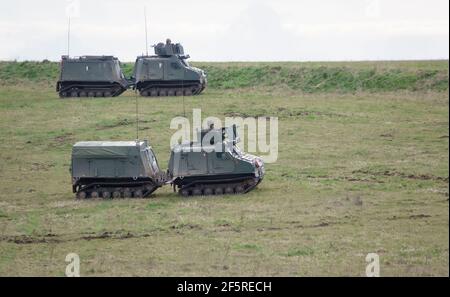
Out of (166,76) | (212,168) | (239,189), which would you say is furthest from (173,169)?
(166,76)

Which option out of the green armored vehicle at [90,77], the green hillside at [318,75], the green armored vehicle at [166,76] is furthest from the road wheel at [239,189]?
the green armored vehicle at [90,77]

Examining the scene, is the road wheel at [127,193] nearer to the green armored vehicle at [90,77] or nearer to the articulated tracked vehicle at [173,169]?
the articulated tracked vehicle at [173,169]

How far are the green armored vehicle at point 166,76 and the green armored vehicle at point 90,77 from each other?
111 cm

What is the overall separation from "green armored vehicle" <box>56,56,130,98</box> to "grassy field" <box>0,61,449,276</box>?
1.13 metres

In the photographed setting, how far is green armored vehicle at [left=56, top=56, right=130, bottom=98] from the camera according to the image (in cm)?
5603

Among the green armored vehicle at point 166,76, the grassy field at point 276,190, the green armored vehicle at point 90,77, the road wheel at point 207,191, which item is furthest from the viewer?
the green armored vehicle at point 90,77

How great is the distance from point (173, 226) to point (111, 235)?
1720mm

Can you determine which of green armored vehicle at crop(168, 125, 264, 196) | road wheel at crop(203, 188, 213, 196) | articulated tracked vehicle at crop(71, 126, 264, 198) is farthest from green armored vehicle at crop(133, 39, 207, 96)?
road wheel at crop(203, 188, 213, 196)

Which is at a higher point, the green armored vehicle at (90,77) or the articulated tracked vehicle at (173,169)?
the green armored vehicle at (90,77)

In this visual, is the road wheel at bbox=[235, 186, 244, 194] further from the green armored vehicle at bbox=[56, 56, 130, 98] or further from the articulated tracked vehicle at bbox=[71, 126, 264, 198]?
the green armored vehicle at bbox=[56, 56, 130, 98]

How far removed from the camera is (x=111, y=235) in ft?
94.6

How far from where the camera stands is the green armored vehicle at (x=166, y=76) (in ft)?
183

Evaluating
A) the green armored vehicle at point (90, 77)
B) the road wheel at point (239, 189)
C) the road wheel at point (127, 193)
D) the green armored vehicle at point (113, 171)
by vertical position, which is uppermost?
the green armored vehicle at point (90, 77)

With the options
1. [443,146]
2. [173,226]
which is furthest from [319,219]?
[443,146]
